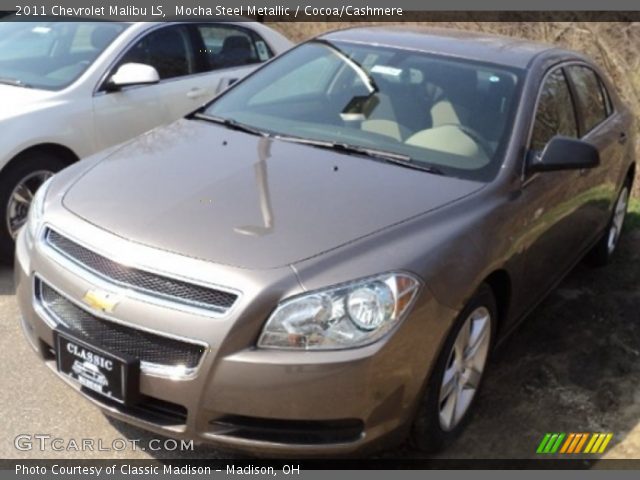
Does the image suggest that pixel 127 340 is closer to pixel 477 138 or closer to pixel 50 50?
pixel 477 138

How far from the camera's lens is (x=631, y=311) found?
453 centimetres

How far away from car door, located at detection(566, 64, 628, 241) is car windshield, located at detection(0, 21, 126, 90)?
3.20 m

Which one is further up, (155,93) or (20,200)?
(155,93)

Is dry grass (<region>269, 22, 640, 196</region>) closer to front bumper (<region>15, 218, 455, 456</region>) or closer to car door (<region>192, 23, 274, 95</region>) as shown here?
car door (<region>192, 23, 274, 95</region>)

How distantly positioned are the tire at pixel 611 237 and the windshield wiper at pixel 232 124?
2700 mm

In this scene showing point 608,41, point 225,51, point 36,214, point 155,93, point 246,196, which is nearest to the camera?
point 246,196

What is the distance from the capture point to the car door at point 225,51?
5859 millimetres

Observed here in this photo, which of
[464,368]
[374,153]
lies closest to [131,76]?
[374,153]

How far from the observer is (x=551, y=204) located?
3676mm

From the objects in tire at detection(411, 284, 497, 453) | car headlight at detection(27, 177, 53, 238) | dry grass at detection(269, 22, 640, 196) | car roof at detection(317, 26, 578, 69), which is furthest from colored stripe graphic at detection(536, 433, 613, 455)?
dry grass at detection(269, 22, 640, 196)

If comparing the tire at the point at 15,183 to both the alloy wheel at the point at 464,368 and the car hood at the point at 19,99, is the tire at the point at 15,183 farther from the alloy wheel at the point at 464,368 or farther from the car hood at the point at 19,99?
the alloy wheel at the point at 464,368

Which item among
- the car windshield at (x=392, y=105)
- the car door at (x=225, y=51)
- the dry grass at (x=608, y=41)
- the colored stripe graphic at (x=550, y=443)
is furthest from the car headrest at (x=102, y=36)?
the dry grass at (x=608, y=41)

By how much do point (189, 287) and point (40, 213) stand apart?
3.11 feet

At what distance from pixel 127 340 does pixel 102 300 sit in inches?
6.6
